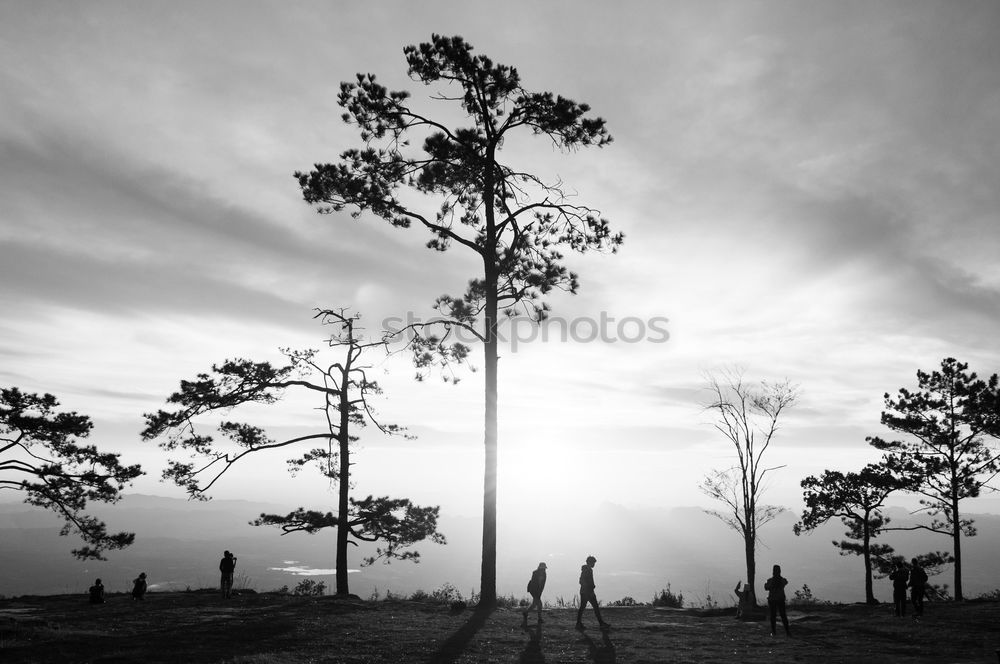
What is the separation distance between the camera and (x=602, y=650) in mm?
12508

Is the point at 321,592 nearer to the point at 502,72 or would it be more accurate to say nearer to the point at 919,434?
the point at 502,72

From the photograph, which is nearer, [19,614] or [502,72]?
[19,614]

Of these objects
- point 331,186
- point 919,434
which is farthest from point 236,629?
point 919,434

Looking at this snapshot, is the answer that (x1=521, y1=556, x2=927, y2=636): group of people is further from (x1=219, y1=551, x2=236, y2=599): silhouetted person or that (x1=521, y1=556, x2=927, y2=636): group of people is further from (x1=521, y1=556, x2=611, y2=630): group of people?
(x1=219, y1=551, x2=236, y2=599): silhouetted person

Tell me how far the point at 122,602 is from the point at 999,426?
39.5 metres

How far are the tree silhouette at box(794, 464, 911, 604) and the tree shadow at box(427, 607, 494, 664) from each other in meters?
24.4

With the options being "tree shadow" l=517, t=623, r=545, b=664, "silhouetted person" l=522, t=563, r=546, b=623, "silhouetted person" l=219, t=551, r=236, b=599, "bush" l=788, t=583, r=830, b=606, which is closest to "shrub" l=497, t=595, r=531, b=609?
"silhouetted person" l=522, t=563, r=546, b=623

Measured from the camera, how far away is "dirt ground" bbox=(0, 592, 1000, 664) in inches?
448

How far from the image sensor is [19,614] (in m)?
15.4

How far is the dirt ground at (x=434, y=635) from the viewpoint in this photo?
11.4 metres

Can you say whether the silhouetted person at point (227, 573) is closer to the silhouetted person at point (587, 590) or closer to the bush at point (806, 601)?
the silhouetted person at point (587, 590)

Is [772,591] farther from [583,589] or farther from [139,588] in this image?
[139,588]

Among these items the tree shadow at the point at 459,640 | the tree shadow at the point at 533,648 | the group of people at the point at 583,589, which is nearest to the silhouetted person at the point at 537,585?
the group of people at the point at 583,589

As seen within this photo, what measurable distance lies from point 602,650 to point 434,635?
4.05 meters
